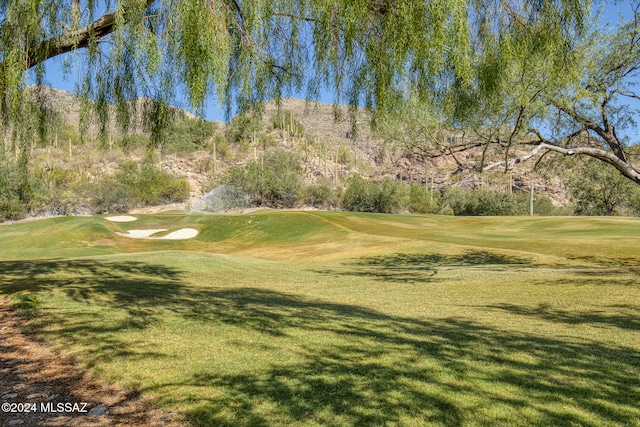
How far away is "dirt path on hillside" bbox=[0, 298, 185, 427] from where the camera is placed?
3914 mm

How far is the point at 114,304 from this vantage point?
8.39 metres

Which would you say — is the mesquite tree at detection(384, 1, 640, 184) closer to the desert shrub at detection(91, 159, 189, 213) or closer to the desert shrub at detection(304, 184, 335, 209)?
the desert shrub at detection(91, 159, 189, 213)

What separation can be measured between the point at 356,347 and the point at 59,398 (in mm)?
3529

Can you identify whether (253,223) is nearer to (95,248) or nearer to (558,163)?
(95,248)

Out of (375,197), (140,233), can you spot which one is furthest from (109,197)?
(375,197)

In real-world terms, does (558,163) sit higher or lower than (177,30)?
lower

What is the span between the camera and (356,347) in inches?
232

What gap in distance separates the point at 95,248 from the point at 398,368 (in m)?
28.2

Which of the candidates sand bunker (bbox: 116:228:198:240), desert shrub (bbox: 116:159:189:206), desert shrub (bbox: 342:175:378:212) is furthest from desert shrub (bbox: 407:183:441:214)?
sand bunker (bbox: 116:228:198:240)

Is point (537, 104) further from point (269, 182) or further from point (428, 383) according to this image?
point (269, 182)

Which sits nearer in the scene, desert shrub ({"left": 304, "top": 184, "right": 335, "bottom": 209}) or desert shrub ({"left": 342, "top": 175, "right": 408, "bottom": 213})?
desert shrub ({"left": 304, "top": 184, "right": 335, "bottom": 209})

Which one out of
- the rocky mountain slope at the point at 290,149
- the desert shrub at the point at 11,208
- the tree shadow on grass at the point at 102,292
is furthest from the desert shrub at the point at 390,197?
the tree shadow on grass at the point at 102,292

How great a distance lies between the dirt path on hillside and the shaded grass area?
0.22m

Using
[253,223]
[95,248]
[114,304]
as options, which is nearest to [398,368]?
[114,304]
